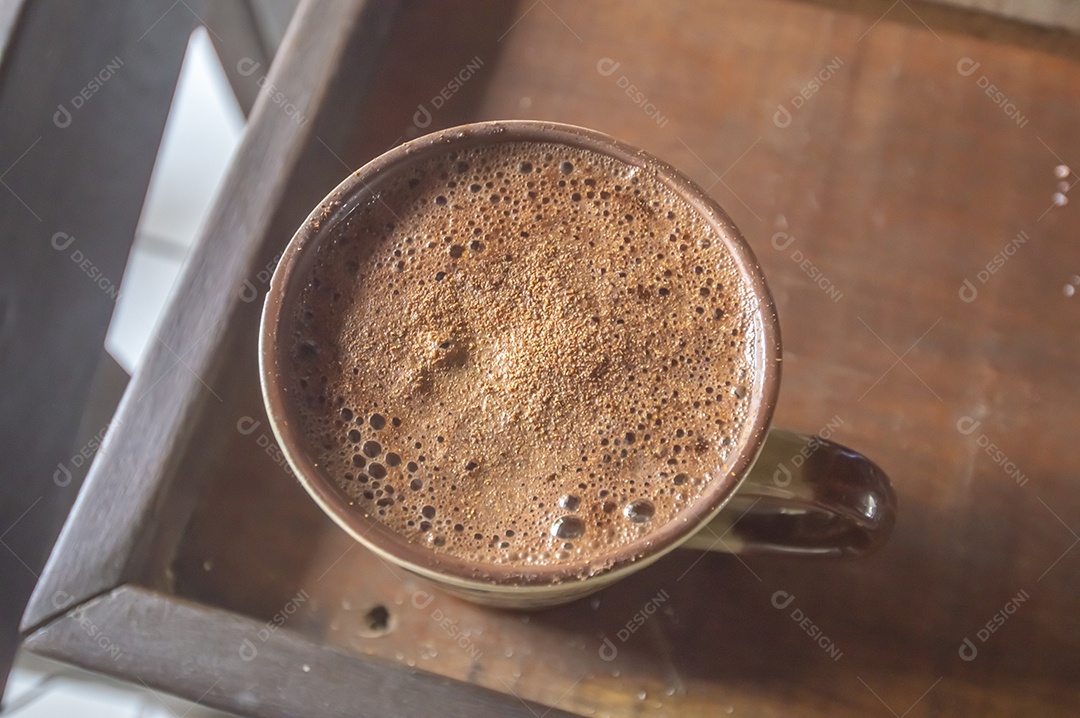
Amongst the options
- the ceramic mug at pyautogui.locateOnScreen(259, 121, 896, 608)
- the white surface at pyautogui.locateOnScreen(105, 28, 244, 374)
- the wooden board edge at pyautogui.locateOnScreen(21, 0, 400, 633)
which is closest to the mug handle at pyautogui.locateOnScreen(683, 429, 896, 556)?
the ceramic mug at pyautogui.locateOnScreen(259, 121, 896, 608)

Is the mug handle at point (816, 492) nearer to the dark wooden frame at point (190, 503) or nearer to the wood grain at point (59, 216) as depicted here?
the dark wooden frame at point (190, 503)

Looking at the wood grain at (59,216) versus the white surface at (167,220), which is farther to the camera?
the white surface at (167,220)

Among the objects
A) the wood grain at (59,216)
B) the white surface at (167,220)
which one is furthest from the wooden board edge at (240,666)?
the white surface at (167,220)

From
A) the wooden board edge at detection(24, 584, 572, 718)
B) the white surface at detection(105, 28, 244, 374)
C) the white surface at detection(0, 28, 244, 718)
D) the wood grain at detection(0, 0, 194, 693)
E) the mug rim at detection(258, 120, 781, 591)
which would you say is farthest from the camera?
the white surface at detection(105, 28, 244, 374)

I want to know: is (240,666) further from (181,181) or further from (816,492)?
(181,181)

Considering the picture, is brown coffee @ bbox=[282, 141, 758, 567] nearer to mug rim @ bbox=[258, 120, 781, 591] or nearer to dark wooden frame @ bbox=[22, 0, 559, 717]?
mug rim @ bbox=[258, 120, 781, 591]

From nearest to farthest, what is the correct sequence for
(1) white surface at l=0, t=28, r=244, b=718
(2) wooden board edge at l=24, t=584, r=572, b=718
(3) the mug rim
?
(3) the mug rim
(2) wooden board edge at l=24, t=584, r=572, b=718
(1) white surface at l=0, t=28, r=244, b=718
